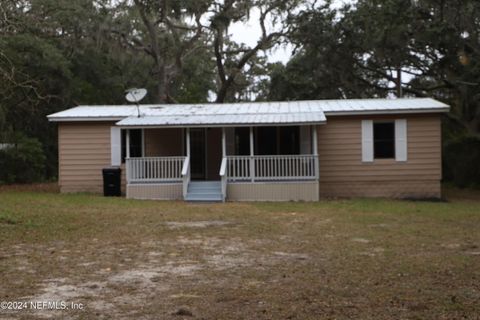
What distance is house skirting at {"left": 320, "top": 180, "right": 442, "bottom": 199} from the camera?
17.5 meters

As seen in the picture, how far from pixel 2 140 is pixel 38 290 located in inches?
692

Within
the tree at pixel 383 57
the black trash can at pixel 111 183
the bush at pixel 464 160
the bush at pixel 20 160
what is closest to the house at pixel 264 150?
the black trash can at pixel 111 183

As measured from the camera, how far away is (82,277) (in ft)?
20.9

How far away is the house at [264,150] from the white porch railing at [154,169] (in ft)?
0.10

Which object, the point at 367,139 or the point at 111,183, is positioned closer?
the point at 111,183

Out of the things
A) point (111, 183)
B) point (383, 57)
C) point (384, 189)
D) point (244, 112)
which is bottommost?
point (384, 189)

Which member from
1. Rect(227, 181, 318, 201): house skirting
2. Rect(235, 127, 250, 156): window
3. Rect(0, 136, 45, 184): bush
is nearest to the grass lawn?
Rect(227, 181, 318, 201): house skirting

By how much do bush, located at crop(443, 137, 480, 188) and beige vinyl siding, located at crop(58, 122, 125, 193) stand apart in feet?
43.4

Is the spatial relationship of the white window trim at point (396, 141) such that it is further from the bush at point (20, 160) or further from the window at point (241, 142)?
the bush at point (20, 160)

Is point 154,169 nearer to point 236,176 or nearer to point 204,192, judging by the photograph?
point 204,192

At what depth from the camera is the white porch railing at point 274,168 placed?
1653cm

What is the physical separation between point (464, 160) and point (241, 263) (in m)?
17.7

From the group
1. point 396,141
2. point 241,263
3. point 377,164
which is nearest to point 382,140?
point 396,141

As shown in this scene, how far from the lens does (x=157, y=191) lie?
1691cm
